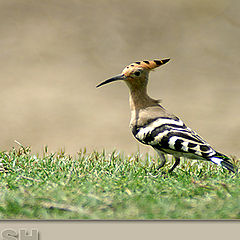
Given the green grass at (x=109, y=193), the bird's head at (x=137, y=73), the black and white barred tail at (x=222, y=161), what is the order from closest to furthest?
1. the green grass at (x=109, y=193)
2. the black and white barred tail at (x=222, y=161)
3. the bird's head at (x=137, y=73)

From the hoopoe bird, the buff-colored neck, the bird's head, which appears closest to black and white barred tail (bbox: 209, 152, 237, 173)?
the hoopoe bird

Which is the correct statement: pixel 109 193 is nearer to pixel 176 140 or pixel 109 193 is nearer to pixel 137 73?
pixel 176 140

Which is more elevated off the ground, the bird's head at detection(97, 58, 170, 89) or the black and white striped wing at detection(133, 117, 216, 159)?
the bird's head at detection(97, 58, 170, 89)

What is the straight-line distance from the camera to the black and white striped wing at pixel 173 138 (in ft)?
9.82

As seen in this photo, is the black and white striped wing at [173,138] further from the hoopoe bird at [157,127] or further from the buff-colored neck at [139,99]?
the buff-colored neck at [139,99]

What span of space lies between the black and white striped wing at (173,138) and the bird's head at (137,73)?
34 cm

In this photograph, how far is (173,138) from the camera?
3.01 metres

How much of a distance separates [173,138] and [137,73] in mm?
618

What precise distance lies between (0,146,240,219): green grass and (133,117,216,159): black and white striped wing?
200mm

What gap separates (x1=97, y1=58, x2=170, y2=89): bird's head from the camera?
3.24 metres

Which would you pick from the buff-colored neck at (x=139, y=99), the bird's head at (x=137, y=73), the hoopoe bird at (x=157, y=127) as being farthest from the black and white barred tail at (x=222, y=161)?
the bird's head at (x=137, y=73)

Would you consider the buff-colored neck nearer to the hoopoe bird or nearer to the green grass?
the hoopoe bird
